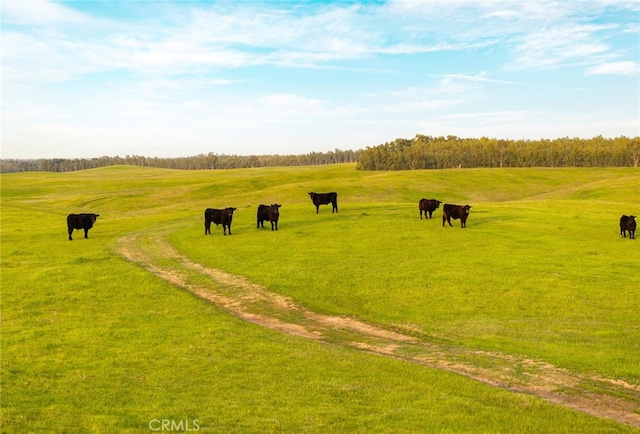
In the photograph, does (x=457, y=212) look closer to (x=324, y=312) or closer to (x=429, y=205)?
(x=429, y=205)

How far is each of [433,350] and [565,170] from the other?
376 ft

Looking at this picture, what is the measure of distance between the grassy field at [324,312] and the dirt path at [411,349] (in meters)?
0.57

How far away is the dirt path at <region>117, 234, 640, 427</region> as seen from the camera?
1250cm

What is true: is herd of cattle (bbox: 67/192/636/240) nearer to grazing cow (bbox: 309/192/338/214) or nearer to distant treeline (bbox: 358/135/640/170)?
grazing cow (bbox: 309/192/338/214)

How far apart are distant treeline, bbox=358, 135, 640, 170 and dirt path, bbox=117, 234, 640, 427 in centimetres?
14096

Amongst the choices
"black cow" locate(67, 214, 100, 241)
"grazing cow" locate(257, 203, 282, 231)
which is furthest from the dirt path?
"black cow" locate(67, 214, 100, 241)

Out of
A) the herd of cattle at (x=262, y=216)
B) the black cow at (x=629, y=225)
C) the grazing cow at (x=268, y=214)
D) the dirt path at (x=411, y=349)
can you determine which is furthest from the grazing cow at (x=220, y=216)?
the black cow at (x=629, y=225)

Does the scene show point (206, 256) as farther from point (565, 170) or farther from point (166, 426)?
point (565, 170)

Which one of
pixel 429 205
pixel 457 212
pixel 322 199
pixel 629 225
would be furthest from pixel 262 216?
pixel 629 225

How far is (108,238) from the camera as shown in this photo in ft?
138

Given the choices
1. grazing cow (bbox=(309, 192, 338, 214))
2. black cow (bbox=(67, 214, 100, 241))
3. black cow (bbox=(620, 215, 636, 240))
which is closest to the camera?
black cow (bbox=(620, 215, 636, 240))

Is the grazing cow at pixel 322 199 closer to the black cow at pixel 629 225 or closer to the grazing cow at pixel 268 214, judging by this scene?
the grazing cow at pixel 268 214

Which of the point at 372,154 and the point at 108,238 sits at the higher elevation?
the point at 372,154

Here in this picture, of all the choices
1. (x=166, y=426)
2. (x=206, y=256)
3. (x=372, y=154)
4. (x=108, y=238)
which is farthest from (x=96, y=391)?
(x=372, y=154)
